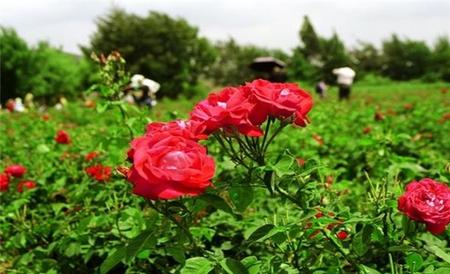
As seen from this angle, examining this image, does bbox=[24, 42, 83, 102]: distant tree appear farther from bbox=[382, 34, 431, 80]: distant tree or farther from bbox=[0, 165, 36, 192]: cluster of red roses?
bbox=[0, 165, 36, 192]: cluster of red roses

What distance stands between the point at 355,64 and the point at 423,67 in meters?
5.68

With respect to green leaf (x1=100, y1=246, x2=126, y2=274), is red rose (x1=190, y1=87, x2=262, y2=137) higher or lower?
higher

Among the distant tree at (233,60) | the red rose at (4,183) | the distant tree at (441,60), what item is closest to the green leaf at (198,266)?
the red rose at (4,183)

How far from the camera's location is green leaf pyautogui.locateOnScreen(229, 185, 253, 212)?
4.67 ft

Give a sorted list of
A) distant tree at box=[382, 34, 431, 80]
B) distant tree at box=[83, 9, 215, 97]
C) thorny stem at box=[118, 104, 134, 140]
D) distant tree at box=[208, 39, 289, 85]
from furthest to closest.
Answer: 1. distant tree at box=[208, 39, 289, 85]
2. distant tree at box=[382, 34, 431, 80]
3. distant tree at box=[83, 9, 215, 97]
4. thorny stem at box=[118, 104, 134, 140]

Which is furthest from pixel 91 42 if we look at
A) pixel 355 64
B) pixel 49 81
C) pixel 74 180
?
pixel 74 180

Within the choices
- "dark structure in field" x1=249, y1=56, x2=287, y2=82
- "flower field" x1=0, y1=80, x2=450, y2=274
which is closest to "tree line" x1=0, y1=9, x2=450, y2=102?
"dark structure in field" x1=249, y1=56, x2=287, y2=82

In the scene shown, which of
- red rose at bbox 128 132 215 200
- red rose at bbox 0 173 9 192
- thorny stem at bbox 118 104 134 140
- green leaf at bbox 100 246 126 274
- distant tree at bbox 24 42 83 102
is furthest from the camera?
distant tree at bbox 24 42 83 102

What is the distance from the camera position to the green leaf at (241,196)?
1423 millimetres

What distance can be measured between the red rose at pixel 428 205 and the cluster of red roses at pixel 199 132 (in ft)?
1.08

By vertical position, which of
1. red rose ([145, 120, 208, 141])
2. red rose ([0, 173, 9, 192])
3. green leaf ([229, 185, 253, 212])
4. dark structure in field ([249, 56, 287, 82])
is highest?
red rose ([145, 120, 208, 141])

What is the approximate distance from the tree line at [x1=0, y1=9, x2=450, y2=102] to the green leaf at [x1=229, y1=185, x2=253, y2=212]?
23225mm

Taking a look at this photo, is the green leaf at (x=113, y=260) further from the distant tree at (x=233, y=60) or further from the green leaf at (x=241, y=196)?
the distant tree at (x=233, y=60)

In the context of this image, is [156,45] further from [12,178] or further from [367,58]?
[12,178]
